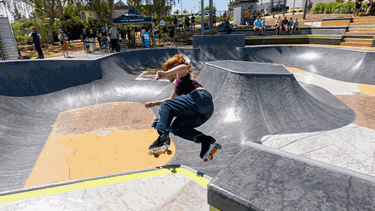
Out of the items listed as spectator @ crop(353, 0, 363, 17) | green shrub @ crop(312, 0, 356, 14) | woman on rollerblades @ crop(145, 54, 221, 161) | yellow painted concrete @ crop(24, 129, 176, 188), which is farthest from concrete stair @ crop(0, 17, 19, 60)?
green shrub @ crop(312, 0, 356, 14)

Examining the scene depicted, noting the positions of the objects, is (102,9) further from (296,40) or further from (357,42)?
(357,42)

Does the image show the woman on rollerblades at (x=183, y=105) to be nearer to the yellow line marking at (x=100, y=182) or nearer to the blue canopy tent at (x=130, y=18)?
Result: the yellow line marking at (x=100, y=182)

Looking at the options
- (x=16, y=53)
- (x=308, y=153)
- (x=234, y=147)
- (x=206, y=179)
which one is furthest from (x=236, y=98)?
(x=16, y=53)

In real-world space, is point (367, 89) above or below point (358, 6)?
below

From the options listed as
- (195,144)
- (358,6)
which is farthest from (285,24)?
(195,144)

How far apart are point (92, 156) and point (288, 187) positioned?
545cm

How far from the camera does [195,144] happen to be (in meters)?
5.64

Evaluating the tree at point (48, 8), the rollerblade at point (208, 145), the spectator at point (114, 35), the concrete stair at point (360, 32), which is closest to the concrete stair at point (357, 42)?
the concrete stair at point (360, 32)

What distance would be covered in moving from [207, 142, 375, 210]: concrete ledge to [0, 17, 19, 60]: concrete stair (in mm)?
16354

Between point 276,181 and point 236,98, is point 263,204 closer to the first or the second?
point 276,181

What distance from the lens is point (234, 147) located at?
4871 mm

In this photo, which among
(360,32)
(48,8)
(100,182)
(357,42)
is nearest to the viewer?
(100,182)

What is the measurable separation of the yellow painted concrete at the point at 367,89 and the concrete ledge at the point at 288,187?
9601 millimetres

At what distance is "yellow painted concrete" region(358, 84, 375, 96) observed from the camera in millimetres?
8484
